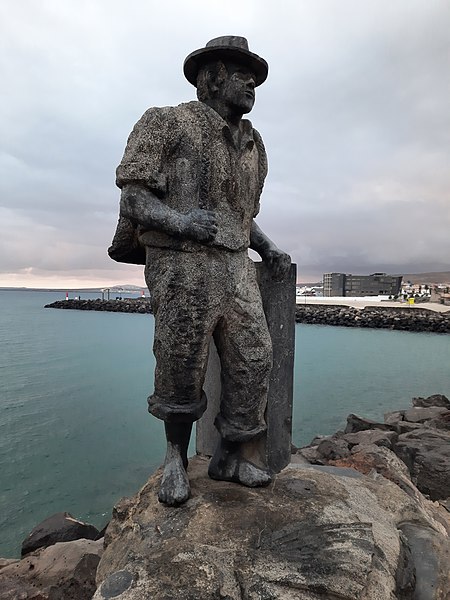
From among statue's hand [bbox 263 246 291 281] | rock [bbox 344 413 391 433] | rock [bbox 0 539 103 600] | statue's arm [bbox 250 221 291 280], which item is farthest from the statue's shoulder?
rock [bbox 344 413 391 433]

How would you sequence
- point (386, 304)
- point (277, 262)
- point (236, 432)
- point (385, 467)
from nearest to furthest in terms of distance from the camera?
point (236, 432), point (277, 262), point (385, 467), point (386, 304)

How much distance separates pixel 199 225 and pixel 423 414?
7129mm

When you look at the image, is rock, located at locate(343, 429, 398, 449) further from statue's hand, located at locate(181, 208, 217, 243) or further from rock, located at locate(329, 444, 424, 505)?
statue's hand, located at locate(181, 208, 217, 243)

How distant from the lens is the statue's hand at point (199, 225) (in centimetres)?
204

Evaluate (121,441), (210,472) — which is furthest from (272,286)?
(121,441)

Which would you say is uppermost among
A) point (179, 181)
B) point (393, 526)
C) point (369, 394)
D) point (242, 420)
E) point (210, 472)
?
point (179, 181)

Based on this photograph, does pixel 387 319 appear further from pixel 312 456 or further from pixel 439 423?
pixel 312 456

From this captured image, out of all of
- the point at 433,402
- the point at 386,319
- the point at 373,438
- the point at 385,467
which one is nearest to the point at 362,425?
the point at 373,438

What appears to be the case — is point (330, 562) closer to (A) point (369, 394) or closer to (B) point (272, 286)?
(B) point (272, 286)

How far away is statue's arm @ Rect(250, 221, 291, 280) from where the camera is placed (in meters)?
2.59

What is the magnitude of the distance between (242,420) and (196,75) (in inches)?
73.5

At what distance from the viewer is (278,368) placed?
2613 millimetres

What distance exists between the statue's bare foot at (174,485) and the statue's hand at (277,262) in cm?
116

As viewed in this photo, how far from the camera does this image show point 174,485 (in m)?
2.12
